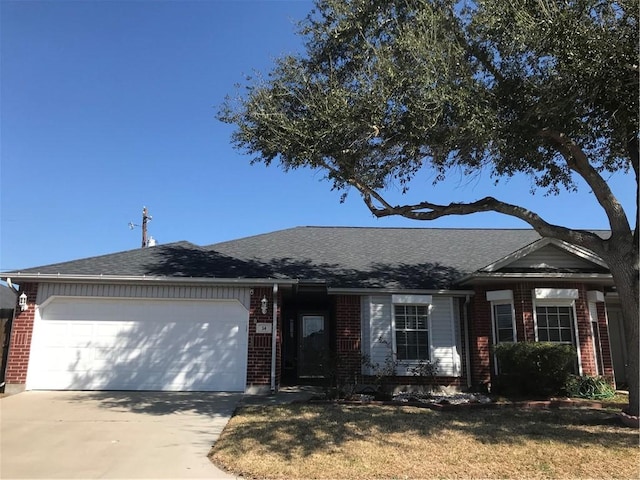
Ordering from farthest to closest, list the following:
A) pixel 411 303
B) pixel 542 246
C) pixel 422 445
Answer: pixel 411 303 → pixel 542 246 → pixel 422 445

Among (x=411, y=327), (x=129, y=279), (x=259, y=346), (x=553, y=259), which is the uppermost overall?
(x=553, y=259)

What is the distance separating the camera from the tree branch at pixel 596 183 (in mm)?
9039

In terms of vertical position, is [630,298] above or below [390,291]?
below

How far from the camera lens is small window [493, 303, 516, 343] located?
13.2 meters

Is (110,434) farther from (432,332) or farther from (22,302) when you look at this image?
(432,332)

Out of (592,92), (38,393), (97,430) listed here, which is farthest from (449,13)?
(38,393)

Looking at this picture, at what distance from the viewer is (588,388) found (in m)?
12.0

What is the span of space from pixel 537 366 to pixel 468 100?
654 centimetres

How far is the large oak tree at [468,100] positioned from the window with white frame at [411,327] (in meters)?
3.31

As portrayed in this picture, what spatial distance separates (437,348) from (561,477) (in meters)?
7.73

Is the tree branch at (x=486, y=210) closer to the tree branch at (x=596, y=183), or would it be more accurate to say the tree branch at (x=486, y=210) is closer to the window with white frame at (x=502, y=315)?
the tree branch at (x=596, y=183)

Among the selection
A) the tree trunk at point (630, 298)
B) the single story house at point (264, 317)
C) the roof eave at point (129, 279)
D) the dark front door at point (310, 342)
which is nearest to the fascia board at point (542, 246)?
the single story house at point (264, 317)

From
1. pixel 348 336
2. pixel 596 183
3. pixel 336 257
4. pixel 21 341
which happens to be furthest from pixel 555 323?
pixel 21 341

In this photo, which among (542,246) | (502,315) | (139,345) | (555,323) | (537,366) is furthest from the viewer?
(502,315)
